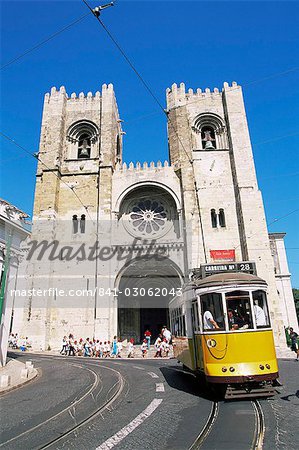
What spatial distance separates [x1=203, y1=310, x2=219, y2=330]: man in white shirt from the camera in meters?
5.30

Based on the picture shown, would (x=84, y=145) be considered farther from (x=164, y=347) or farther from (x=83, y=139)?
(x=164, y=347)

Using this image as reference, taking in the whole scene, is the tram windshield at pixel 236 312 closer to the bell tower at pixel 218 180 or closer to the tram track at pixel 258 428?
the tram track at pixel 258 428

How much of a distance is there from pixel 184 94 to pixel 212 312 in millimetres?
21510

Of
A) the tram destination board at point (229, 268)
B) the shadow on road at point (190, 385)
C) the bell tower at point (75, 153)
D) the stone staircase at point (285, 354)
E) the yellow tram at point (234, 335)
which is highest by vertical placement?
the bell tower at point (75, 153)

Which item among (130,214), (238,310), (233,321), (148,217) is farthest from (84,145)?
(233,321)

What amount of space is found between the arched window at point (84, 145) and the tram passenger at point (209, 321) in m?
19.5

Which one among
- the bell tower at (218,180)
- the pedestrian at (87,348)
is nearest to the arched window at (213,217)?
the bell tower at (218,180)

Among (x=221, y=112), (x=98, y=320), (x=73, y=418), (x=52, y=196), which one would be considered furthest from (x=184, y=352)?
(x=221, y=112)

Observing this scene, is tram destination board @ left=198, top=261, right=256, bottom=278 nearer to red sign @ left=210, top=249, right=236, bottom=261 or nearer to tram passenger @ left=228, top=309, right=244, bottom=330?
tram passenger @ left=228, top=309, right=244, bottom=330

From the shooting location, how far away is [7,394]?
6.45 m

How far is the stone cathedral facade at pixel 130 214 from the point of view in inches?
717

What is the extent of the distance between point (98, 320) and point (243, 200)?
1164 cm

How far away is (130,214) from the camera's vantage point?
2180 cm

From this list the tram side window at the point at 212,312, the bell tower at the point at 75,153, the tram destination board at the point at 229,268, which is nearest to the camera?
the tram side window at the point at 212,312
